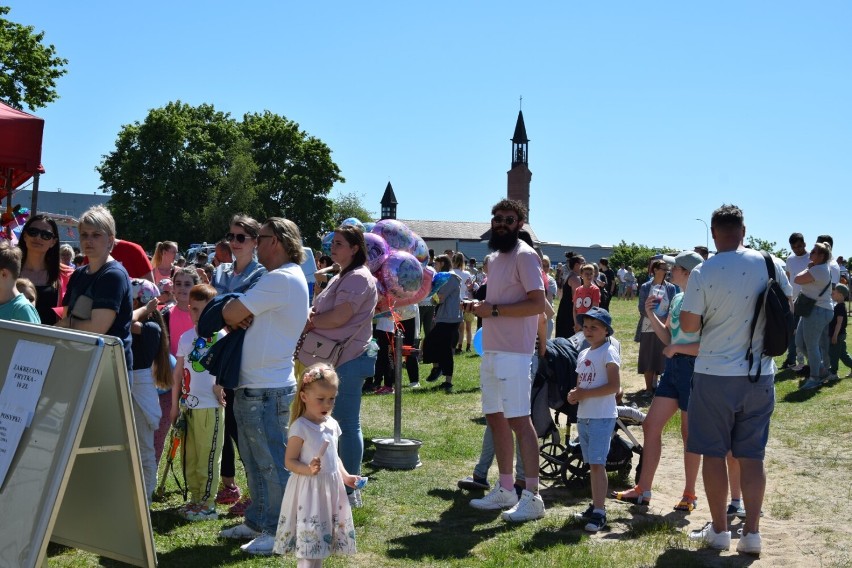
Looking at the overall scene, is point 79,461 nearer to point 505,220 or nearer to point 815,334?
point 505,220

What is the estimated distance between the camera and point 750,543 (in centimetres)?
523

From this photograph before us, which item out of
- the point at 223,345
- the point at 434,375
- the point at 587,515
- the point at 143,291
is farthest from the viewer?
the point at 434,375

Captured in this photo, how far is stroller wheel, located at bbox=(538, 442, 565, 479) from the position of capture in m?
7.20

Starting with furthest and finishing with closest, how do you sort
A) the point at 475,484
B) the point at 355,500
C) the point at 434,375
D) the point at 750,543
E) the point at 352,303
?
the point at 434,375
the point at 475,484
the point at 355,500
the point at 352,303
the point at 750,543

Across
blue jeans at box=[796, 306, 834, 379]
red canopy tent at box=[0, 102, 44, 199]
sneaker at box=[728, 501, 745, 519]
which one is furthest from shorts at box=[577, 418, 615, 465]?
blue jeans at box=[796, 306, 834, 379]

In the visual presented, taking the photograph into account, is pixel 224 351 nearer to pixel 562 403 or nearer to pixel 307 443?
pixel 307 443

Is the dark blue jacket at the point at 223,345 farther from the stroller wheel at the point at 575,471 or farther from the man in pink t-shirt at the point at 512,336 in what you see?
the stroller wheel at the point at 575,471

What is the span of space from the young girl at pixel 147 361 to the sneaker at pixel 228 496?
840 millimetres

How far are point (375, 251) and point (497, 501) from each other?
2235 millimetres

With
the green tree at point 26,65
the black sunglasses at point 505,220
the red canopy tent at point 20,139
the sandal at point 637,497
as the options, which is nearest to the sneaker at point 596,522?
the sandal at point 637,497

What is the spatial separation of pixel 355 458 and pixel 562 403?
1.97 metres

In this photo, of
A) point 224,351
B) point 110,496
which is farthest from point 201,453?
point 110,496

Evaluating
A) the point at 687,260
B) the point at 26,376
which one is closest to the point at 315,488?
the point at 26,376

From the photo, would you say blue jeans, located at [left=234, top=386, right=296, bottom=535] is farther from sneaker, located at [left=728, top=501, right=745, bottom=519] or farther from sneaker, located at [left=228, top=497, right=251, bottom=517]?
sneaker, located at [left=728, top=501, right=745, bottom=519]
